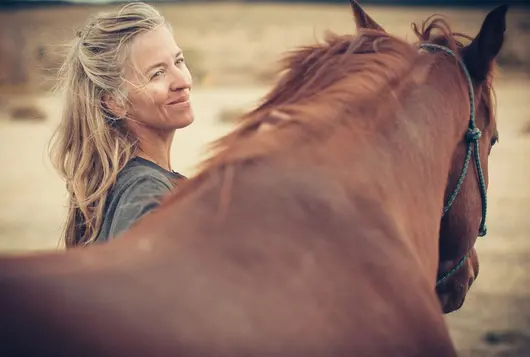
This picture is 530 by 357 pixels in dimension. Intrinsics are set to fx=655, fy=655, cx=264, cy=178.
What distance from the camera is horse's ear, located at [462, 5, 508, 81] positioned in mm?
1960

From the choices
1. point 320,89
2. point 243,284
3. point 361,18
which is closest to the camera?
point 243,284

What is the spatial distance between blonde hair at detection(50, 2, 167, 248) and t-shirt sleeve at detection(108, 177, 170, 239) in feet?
0.43

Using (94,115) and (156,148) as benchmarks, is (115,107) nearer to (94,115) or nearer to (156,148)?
(94,115)

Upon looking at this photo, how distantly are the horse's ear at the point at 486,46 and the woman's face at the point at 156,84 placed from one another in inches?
35.8

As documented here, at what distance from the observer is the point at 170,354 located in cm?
110

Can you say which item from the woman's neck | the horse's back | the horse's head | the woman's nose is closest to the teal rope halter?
the horse's head

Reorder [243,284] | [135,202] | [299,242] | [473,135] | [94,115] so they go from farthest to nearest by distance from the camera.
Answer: [94,115]
[473,135]
[135,202]
[299,242]
[243,284]

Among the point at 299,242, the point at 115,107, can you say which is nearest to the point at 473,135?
the point at 299,242

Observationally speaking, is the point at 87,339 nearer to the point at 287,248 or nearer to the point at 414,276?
the point at 287,248

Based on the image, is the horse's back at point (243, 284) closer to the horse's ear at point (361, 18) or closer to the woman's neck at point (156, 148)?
the woman's neck at point (156, 148)

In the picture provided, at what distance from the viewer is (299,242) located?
4.32 feet

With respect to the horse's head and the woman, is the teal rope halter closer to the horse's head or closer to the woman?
the horse's head

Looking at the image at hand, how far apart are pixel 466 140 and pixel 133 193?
1.00 metres

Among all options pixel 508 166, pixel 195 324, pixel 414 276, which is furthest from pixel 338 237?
pixel 508 166
